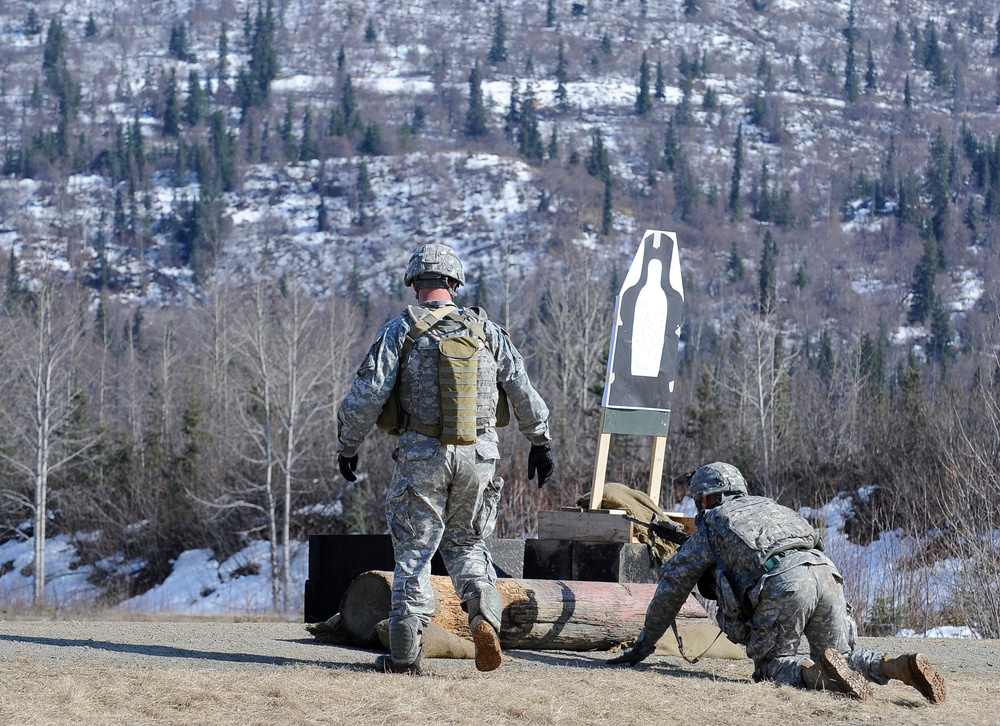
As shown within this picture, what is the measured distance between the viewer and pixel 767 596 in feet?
23.4

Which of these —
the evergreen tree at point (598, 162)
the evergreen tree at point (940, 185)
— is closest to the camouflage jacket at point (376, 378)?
the evergreen tree at point (940, 185)

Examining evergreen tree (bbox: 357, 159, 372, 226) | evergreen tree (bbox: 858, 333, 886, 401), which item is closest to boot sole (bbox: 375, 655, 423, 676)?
evergreen tree (bbox: 858, 333, 886, 401)

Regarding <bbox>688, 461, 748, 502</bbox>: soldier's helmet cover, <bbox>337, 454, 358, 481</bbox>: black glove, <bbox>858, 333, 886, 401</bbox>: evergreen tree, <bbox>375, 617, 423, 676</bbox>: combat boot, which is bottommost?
<bbox>858, 333, 886, 401</bbox>: evergreen tree

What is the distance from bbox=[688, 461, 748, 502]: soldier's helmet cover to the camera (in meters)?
7.59

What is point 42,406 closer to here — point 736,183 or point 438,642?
point 438,642

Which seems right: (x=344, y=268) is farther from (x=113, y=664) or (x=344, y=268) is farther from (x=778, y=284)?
(x=113, y=664)

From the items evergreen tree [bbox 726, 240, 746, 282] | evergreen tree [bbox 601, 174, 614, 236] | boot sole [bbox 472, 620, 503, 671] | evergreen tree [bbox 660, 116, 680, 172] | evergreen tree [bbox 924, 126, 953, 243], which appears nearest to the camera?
boot sole [bbox 472, 620, 503, 671]

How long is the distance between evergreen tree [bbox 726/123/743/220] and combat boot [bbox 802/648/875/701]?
136006mm

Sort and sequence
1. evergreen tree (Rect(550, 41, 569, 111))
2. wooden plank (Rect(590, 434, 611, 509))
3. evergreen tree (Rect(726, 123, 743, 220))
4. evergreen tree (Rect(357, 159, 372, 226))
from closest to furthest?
wooden plank (Rect(590, 434, 611, 509)) → evergreen tree (Rect(357, 159, 372, 226)) → evergreen tree (Rect(726, 123, 743, 220)) → evergreen tree (Rect(550, 41, 569, 111))

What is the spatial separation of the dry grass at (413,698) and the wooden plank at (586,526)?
2.61m

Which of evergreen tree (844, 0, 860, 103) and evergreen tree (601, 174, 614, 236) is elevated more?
evergreen tree (844, 0, 860, 103)

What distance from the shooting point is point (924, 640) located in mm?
10250

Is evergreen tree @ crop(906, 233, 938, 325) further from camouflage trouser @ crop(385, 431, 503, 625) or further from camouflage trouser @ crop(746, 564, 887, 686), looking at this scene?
camouflage trouser @ crop(385, 431, 503, 625)

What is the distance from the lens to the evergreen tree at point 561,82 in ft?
548
